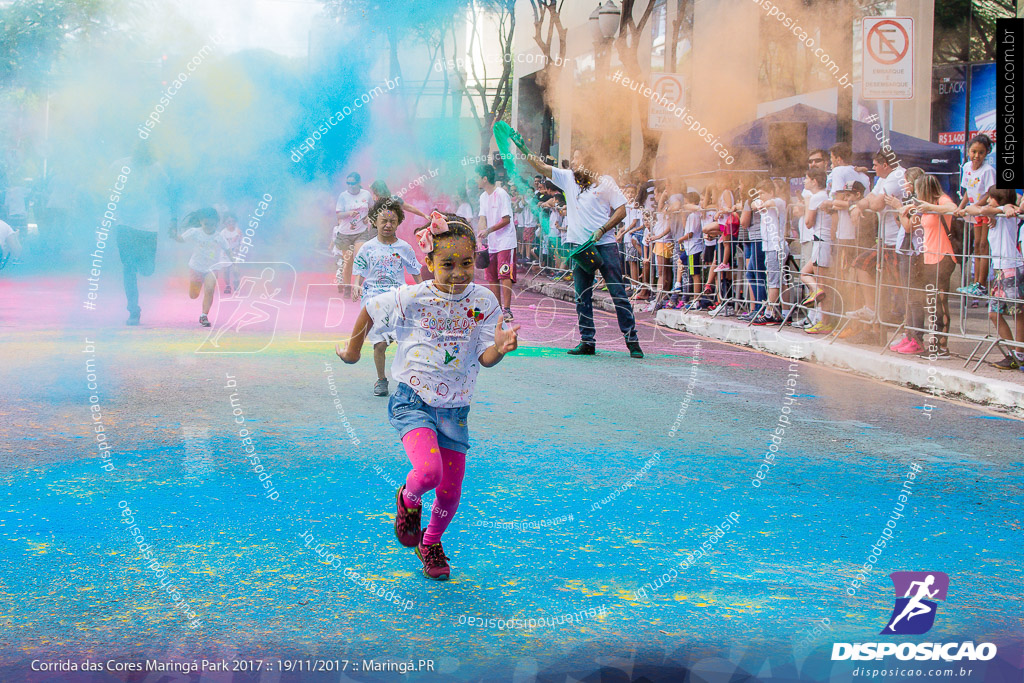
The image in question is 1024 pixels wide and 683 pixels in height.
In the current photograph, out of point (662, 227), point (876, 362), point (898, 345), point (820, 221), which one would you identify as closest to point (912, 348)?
point (898, 345)

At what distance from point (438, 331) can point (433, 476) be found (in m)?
0.53

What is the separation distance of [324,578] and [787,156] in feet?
49.8

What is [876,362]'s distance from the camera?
945 centimetres

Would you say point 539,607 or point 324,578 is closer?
point 539,607

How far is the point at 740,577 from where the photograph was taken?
394 centimetres

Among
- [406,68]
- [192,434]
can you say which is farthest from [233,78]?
[192,434]

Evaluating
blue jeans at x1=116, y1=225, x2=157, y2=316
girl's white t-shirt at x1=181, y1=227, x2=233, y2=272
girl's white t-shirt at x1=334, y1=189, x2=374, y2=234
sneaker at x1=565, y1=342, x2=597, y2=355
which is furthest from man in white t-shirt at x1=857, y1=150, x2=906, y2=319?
blue jeans at x1=116, y1=225, x2=157, y2=316

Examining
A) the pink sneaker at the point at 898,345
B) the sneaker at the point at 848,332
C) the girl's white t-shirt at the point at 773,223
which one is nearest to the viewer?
the pink sneaker at the point at 898,345

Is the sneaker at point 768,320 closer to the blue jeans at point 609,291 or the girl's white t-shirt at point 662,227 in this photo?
the blue jeans at point 609,291

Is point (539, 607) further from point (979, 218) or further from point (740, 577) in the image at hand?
point (979, 218)

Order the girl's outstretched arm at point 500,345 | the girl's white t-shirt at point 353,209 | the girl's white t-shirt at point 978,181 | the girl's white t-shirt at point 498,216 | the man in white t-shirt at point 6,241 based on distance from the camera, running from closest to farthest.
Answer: the girl's outstretched arm at point 500,345, the girl's white t-shirt at point 978,181, the girl's white t-shirt at point 498,216, the girl's white t-shirt at point 353,209, the man in white t-shirt at point 6,241

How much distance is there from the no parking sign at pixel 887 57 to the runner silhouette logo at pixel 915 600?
721 centimetres

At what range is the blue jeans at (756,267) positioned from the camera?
12547mm

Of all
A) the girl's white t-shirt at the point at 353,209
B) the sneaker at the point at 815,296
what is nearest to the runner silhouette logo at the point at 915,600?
the sneaker at the point at 815,296
